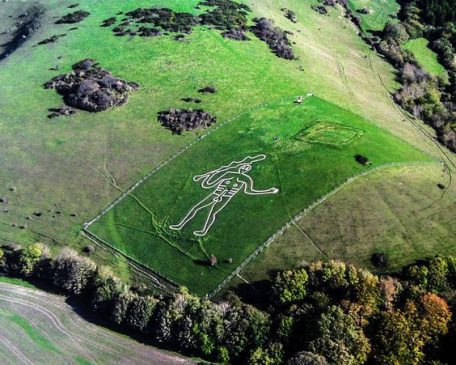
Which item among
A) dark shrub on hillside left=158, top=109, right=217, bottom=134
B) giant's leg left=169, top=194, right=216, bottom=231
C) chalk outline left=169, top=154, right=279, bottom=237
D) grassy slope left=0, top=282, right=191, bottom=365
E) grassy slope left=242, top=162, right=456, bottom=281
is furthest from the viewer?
dark shrub on hillside left=158, top=109, right=217, bottom=134

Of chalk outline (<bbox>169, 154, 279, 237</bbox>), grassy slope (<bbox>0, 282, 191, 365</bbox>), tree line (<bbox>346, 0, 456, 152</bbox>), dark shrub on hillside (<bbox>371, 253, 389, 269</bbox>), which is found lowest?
grassy slope (<bbox>0, 282, 191, 365</bbox>)

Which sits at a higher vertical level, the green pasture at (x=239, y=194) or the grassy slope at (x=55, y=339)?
the green pasture at (x=239, y=194)

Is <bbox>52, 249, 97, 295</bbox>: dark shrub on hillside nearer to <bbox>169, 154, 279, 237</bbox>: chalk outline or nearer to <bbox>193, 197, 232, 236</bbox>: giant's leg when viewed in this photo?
<bbox>169, 154, 279, 237</bbox>: chalk outline

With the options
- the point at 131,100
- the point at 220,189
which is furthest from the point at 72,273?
the point at 131,100

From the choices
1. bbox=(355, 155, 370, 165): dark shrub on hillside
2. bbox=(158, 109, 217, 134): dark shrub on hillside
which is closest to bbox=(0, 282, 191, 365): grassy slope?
bbox=(158, 109, 217, 134): dark shrub on hillside

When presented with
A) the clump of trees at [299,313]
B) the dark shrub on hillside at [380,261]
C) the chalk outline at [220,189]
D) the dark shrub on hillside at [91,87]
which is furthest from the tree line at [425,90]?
the dark shrub on hillside at [91,87]

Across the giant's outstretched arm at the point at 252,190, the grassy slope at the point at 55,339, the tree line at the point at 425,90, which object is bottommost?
the grassy slope at the point at 55,339

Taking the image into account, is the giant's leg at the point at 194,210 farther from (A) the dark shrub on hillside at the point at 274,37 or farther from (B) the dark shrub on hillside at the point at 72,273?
(A) the dark shrub on hillside at the point at 274,37
